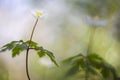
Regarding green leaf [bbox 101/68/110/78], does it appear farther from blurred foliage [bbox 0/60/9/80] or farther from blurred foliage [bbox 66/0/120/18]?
blurred foliage [bbox 0/60/9/80]

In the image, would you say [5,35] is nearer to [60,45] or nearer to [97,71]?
[60,45]

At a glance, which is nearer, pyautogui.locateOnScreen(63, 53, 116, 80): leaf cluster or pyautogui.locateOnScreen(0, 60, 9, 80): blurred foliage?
pyautogui.locateOnScreen(63, 53, 116, 80): leaf cluster

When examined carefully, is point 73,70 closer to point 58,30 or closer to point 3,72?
point 58,30

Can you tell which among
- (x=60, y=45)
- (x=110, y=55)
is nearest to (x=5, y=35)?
(x=60, y=45)

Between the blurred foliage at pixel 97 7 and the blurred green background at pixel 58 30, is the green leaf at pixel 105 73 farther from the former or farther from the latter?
the blurred foliage at pixel 97 7

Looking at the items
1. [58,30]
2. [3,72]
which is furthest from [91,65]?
[3,72]

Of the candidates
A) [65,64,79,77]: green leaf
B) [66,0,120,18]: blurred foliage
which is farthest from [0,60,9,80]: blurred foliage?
[66,0,120,18]: blurred foliage
